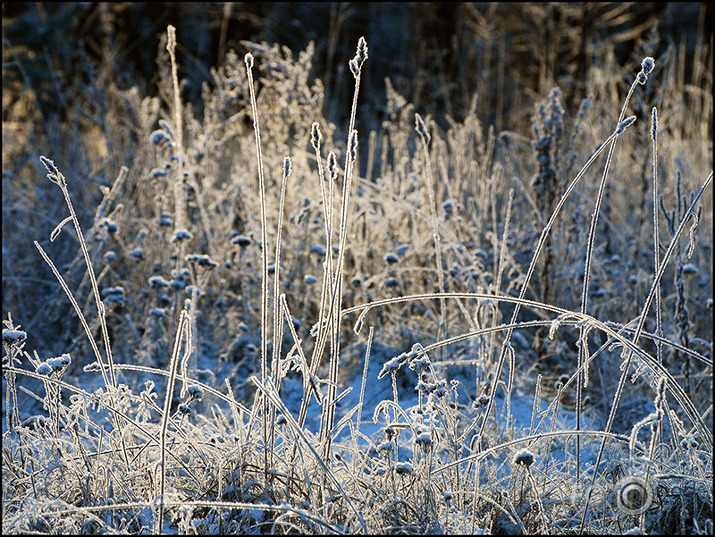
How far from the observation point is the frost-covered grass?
53.2 inches

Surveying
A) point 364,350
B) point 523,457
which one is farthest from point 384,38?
point 523,457

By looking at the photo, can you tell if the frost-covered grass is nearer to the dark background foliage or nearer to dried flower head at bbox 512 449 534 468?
dried flower head at bbox 512 449 534 468

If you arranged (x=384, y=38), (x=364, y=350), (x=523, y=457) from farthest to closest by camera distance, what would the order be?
(x=384, y=38) < (x=364, y=350) < (x=523, y=457)

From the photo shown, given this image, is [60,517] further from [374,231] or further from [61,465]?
[374,231]

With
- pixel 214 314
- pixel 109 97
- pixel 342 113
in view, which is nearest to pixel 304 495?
pixel 214 314

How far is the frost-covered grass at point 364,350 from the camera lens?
135cm

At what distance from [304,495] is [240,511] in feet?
0.44

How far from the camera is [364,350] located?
8.60 feet

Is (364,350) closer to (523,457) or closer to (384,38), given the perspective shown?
(523,457)

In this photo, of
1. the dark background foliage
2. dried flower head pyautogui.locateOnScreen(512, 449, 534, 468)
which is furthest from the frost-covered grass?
the dark background foliage

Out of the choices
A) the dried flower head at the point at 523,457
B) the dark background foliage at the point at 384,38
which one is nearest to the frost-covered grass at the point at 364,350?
the dried flower head at the point at 523,457

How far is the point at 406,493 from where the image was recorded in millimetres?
1415

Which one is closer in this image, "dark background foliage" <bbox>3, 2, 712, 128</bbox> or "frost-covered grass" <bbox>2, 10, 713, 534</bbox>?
"frost-covered grass" <bbox>2, 10, 713, 534</bbox>

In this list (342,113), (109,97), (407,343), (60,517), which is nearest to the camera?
(60,517)
